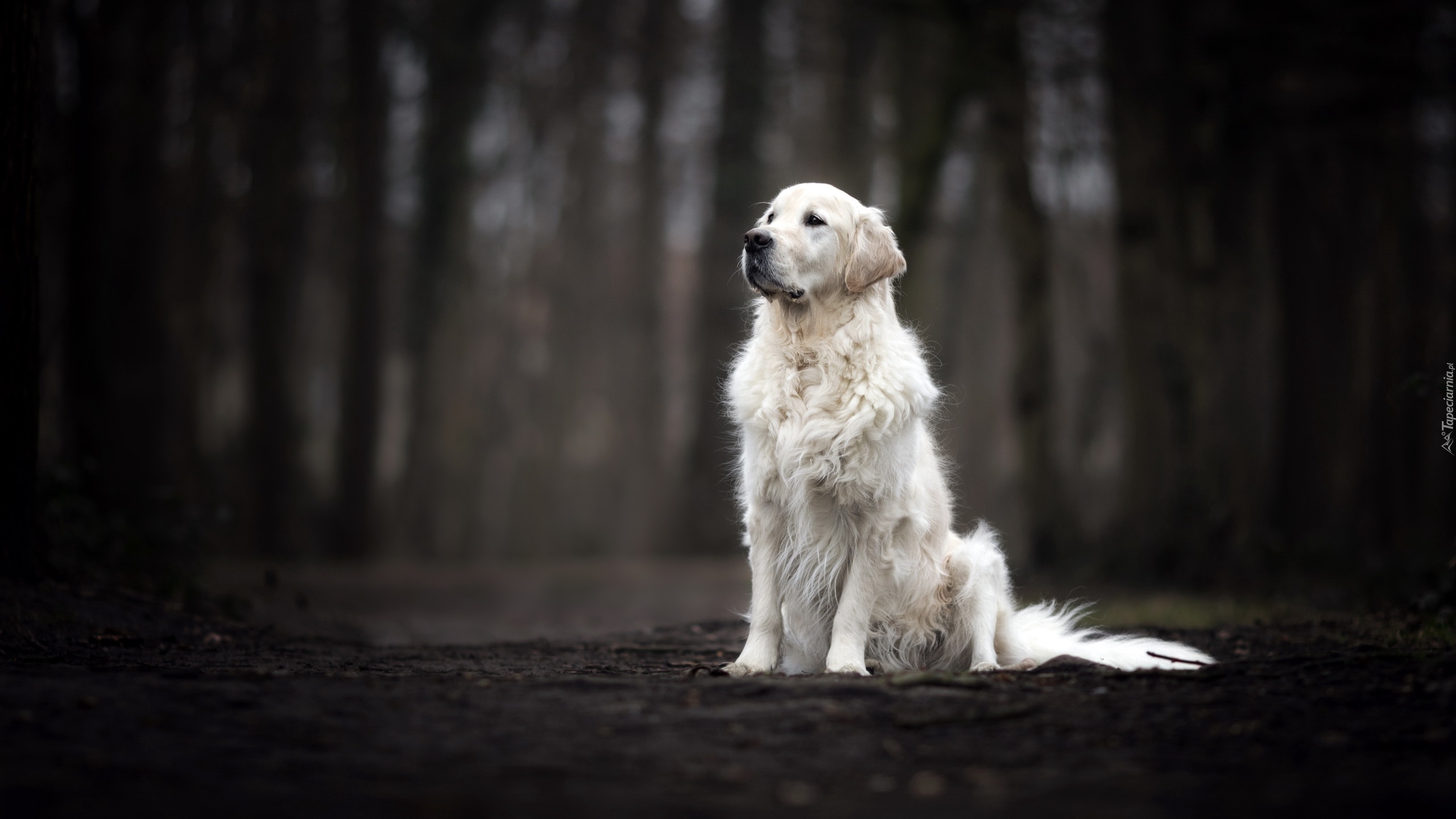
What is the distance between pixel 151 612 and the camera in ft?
23.9

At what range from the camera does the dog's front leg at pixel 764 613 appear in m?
5.54

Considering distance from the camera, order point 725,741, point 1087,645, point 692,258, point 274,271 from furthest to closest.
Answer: point 692,258
point 274,271
point 1087,645
point 725,741

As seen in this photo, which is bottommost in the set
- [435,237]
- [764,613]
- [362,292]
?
[764,613]

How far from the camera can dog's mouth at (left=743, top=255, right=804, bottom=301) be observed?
18.8ft

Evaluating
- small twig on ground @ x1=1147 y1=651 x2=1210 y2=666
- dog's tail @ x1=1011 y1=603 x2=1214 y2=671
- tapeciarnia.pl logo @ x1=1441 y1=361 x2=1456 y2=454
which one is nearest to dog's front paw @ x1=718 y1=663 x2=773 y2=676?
dog's tail @ x1=1011 y1=603 x2=1214 y2=671

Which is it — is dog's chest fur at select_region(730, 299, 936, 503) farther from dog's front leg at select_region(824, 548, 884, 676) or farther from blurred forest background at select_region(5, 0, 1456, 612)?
blurred forest background at select_region(5, 0, 1456, 612)

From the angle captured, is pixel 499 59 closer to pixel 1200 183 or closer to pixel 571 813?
pixel 1200 183

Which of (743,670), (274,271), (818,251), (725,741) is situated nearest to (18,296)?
(818,251)

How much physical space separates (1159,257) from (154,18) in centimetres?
1254

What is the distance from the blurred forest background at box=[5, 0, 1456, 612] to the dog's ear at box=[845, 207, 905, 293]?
1.61 m

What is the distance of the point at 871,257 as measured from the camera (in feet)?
19.0

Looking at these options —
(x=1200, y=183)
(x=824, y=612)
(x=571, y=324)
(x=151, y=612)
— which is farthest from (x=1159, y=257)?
(x=571, y=324)

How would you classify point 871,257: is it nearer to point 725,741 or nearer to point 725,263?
point 725,741

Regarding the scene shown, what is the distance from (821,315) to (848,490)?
2.98 feet
